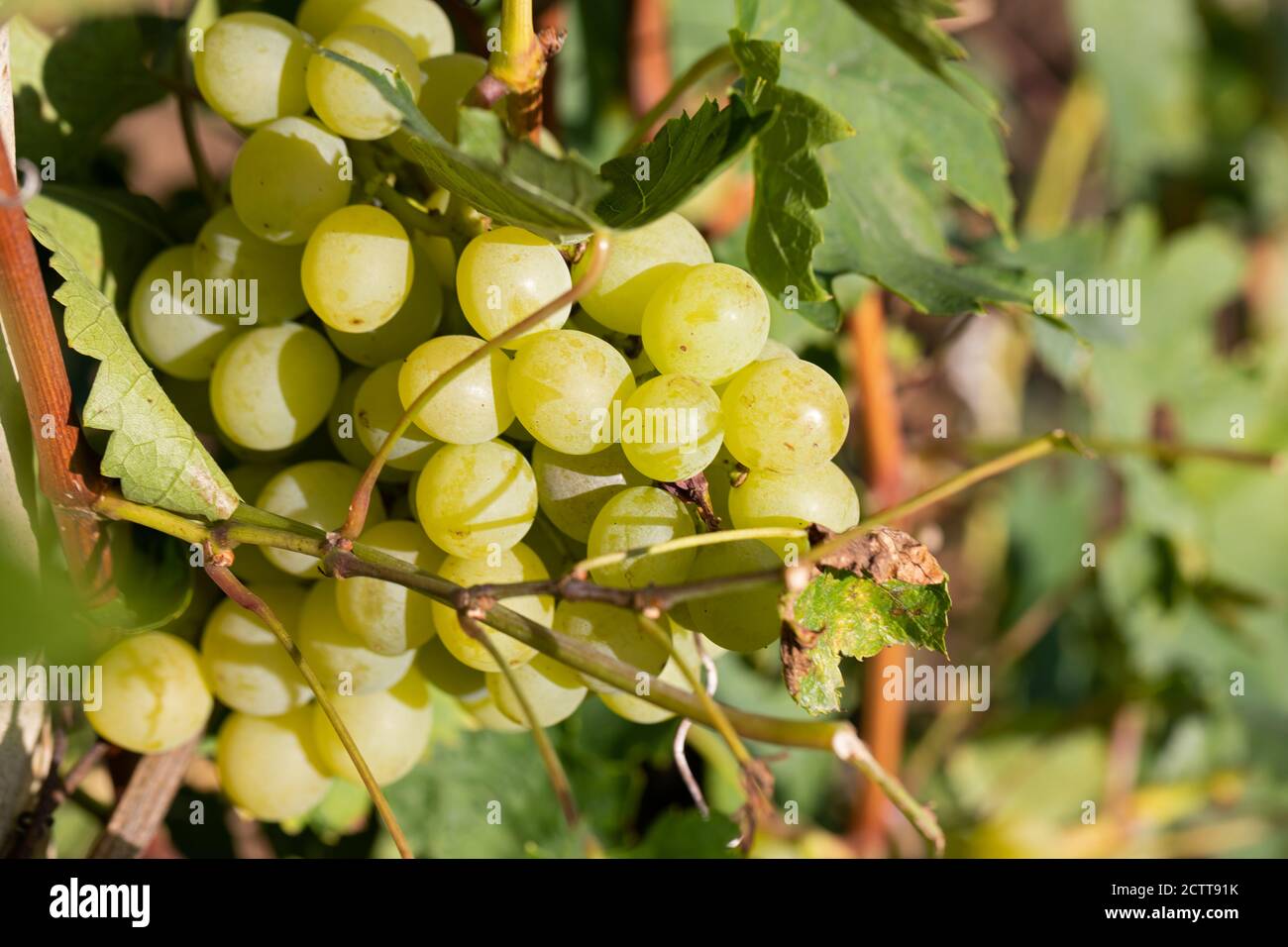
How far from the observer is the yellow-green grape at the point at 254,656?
0.55m

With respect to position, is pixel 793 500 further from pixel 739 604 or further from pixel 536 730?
pixel 536 730

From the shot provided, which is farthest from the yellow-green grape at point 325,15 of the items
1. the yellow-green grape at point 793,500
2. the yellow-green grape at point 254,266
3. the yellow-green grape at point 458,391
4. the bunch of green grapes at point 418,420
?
the yellow-green grape at point 793,500

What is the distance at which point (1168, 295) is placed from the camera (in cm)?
117

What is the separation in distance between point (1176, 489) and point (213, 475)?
106cm

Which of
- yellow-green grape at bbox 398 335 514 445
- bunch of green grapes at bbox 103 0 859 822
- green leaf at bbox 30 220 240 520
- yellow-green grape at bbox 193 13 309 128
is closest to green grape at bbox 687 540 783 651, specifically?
bunch of green grapes at bbox 103 0 859 822

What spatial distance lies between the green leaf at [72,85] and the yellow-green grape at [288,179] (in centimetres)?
18

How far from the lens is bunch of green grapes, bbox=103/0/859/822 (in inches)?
18.2

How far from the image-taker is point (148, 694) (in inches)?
21.4

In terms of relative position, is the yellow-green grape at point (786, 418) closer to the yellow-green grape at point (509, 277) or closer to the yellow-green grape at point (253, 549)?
the yellow-green grape at point (509, 277)

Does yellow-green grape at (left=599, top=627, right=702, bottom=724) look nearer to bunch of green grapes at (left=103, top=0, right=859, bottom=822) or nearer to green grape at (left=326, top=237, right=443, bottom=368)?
bunch of green grapes at (left=103, top=0, right=859, bottom=822)

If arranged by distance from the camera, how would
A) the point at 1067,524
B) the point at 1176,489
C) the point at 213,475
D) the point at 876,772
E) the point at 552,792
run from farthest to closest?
the point at 1067,524, the point at 1176,489, the point at 552,792, the point at 213,475, the point at 876,772
